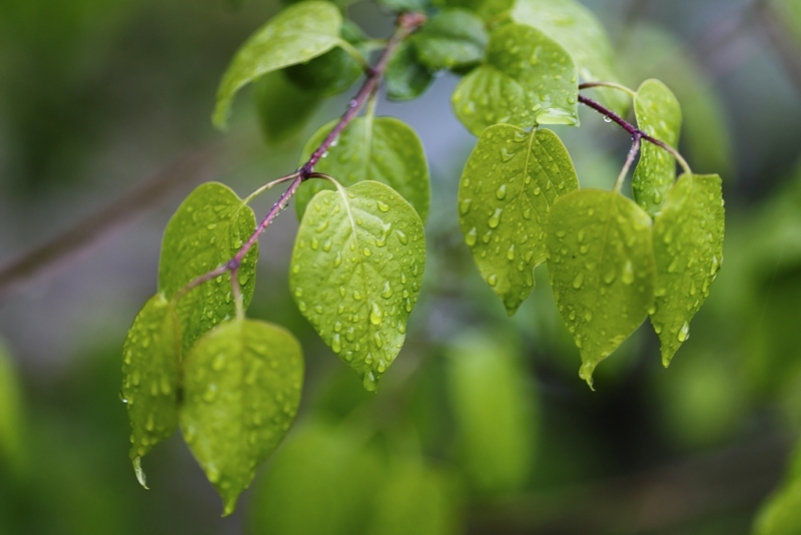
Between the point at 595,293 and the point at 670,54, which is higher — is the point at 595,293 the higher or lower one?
the higher one

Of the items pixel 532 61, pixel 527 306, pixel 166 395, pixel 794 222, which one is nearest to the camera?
pixel 166 395

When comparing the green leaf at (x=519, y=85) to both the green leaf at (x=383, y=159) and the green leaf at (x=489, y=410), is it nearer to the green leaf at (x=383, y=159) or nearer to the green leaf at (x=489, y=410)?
the green leaf at (x=383, y=159)

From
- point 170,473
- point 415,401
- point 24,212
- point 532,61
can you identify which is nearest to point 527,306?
point 415,401

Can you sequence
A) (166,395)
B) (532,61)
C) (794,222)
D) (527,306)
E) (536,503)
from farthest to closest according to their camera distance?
(536,503)
(527,306)
(794,222)
(532,61)
(166,395)

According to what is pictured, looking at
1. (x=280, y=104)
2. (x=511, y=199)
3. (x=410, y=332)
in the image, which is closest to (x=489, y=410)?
(x=410, y=332)

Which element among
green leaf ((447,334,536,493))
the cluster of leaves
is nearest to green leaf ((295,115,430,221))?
the cluster of leaves

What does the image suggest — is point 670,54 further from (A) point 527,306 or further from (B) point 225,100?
(B) point 225,100

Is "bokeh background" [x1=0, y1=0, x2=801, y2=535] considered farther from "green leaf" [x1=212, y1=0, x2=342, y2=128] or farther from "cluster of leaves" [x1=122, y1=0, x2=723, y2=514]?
"cluster of leaves" [x1=122, y1=0, x2=723, y2=514]
